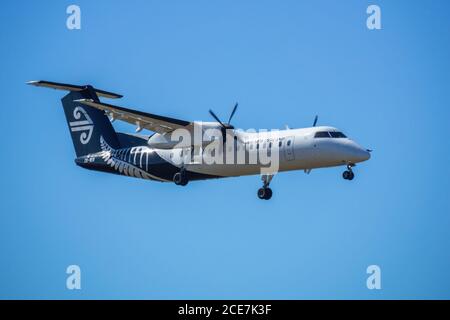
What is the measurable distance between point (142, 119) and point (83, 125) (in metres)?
4.33

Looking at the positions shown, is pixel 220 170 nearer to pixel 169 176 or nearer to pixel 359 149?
pixel 169 176

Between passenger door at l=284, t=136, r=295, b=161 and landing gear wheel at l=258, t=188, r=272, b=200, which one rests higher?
passenger door at l=284, t=136, r=295, b=161

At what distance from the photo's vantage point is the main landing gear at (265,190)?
30.1 meters

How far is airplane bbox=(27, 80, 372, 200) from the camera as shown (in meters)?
27.8

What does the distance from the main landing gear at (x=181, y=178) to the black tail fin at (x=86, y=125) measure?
358cm

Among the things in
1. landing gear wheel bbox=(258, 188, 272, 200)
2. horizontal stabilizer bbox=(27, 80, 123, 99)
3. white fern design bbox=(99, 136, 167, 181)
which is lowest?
landing gear wheel bbox=(258, 188, 272, 200)

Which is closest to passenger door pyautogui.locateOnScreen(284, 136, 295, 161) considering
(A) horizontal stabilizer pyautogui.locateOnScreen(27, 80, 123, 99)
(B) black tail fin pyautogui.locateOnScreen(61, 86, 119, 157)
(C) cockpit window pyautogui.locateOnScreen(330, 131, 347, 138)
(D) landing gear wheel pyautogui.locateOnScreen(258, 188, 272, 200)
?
(C) cockpit window pyautogui.locateOnScreen(330, 131, 347, 138)

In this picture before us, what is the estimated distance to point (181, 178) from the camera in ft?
99.5

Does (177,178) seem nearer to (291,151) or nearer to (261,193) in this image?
(261,193)

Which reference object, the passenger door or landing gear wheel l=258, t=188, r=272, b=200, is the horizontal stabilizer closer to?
landing gear wheel l=258, t=188, r=272, b=200

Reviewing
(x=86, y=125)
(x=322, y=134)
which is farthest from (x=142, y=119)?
(x=322, y=134)

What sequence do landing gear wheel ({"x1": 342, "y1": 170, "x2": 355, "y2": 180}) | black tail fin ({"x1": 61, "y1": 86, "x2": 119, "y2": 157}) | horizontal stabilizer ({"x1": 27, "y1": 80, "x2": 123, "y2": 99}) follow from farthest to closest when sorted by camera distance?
black tail fin ({"x1": 61, "y1": 86, "x2": 119, "y2": 157}), horizontal stabilizer ({"x1": 27, "y1": 80, "x2": 123, "y2": 99}), landing gear wheel ({"x1": 342, "y1": 170, "x2": 355, "y2": 180})

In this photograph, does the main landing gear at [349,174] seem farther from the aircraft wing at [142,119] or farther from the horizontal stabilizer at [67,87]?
the horizontal stabilizer at [67,87]
